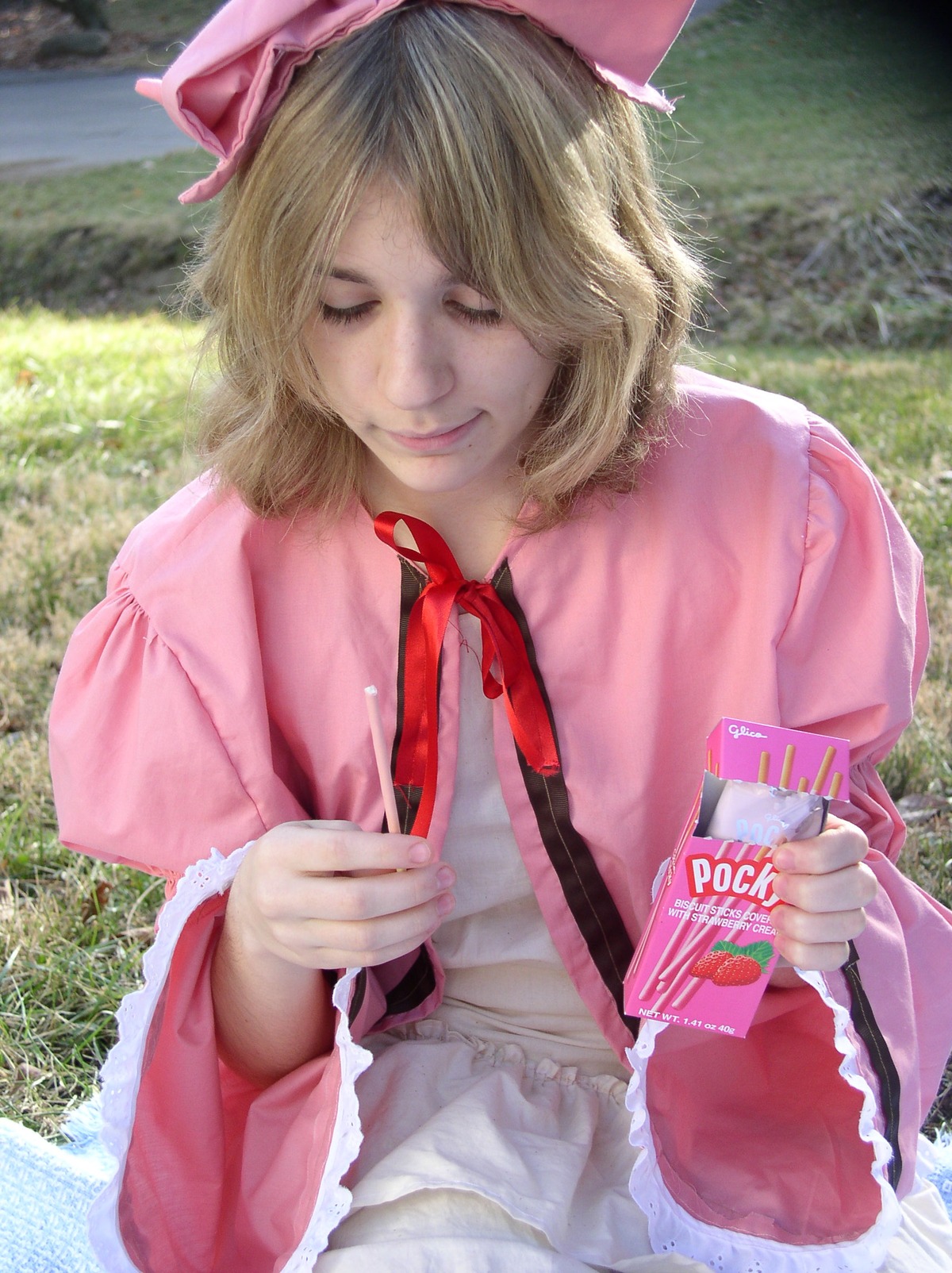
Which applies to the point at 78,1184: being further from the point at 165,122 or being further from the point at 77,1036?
the point at 165,122

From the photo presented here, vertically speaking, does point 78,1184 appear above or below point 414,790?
below

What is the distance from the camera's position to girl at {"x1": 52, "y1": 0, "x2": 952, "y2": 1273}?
1118mm

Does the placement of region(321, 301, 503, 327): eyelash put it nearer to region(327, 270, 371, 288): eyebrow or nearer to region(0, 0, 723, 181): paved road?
region(327, 270, 371, 288): eyebrow

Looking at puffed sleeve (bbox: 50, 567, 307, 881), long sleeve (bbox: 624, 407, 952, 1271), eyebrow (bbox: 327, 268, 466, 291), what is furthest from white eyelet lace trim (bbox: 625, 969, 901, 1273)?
eyebrow (bbox: 327, 268, 466, 291)

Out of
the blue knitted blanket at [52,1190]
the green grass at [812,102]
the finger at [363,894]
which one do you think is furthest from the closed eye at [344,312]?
the green grass at [812,102]

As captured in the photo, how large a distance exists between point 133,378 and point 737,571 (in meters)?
3.38

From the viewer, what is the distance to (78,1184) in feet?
5.28

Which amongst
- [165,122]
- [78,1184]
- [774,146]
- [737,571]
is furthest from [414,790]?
[774,146]

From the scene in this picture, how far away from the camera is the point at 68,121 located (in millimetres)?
5562

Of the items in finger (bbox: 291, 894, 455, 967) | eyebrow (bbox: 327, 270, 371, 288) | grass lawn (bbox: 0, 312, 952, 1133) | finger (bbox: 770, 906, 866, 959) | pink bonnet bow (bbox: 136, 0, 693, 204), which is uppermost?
pink bonnet bow (bbox: 136, 0, 693, 204)

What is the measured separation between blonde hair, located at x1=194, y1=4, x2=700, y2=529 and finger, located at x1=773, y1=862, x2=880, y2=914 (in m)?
0.44

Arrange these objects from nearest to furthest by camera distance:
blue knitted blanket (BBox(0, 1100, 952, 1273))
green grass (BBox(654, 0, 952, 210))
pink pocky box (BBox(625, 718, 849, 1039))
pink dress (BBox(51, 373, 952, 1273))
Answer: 1. pink pocky box (BBox(625, 718, 849, 1039))
2. pink dress (BBox(51, 373, 952, 1273))
3. blue knitted blanket (BBox(0, 1100, 952, 1273))
4. green grass (BBox(654, 0, 952, 210))

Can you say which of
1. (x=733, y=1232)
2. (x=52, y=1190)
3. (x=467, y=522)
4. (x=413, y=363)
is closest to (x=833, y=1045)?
(x=733, y=1232)

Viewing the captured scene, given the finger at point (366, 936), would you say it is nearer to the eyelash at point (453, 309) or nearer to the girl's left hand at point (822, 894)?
the girl's left hand at point (822, 894)
